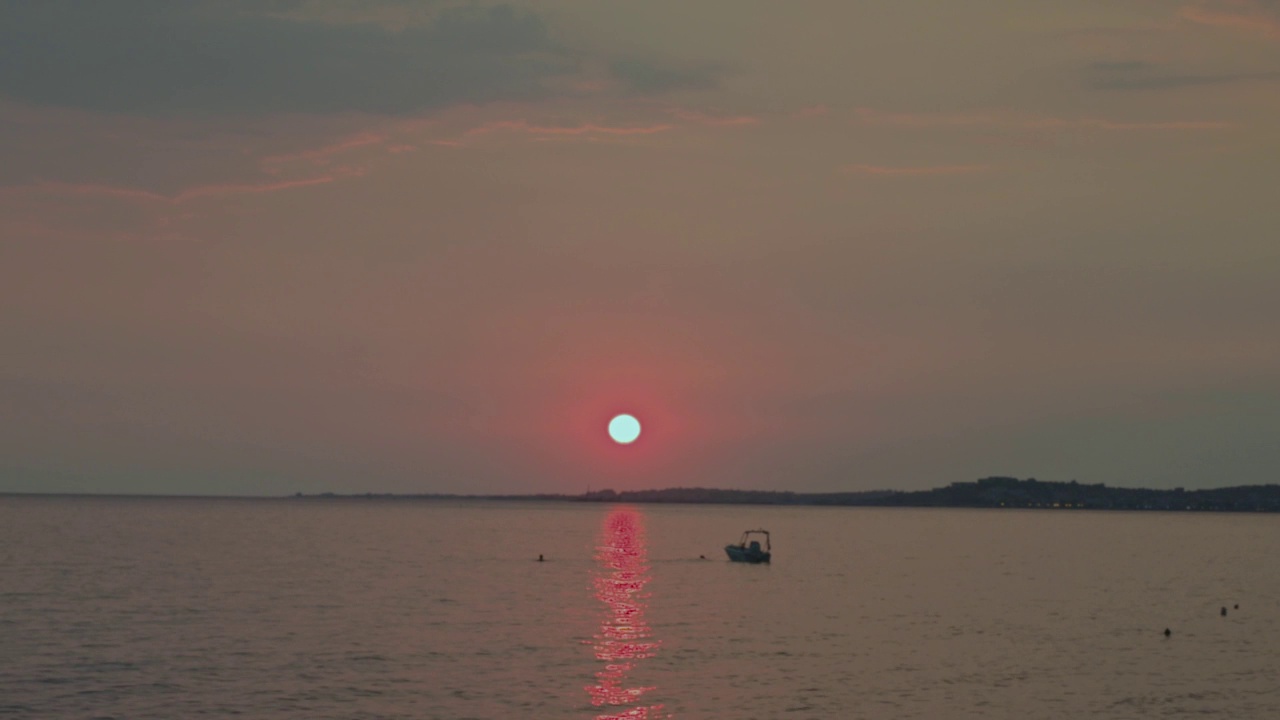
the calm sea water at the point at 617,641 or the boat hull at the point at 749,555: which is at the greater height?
the boat hull at the point at 749,555

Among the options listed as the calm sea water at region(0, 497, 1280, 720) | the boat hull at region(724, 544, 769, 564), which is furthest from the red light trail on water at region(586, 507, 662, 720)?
the boat hull at region(724, 544, 769, 564)

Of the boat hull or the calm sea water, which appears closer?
the calm sea water

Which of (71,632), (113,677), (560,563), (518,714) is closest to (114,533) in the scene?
(560,563)

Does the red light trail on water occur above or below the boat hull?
below

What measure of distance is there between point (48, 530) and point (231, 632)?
147993 mm

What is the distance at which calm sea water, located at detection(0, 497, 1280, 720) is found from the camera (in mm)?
50750

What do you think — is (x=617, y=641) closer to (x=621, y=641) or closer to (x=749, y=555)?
(x=621, y=641)

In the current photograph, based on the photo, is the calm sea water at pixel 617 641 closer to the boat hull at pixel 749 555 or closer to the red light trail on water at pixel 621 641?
the red light trail on water at pixel 621 641

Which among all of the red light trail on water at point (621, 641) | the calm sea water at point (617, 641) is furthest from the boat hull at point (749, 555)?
the red light trail on water at point (621, 641)

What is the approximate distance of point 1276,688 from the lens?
56938 mm

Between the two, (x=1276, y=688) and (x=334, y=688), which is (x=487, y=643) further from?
(x=1276, y=688)

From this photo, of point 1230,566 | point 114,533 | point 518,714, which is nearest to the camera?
point 518,714

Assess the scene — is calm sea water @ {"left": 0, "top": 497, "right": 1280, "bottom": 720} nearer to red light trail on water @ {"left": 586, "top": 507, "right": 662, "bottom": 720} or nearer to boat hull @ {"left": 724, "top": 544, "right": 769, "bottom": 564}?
red light trail on water @ {"left": 586, "top": 507, "right": 662, "bottom": 720}

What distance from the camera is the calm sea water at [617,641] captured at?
50.8 meters
